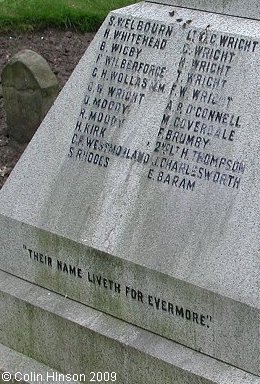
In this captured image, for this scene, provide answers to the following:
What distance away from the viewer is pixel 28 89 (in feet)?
22.9

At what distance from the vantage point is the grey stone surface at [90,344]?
4168 millimetres

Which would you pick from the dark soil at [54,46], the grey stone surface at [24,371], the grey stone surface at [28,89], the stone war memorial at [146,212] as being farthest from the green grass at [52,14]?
the grey stone surface at [24,371]

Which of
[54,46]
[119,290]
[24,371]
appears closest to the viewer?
[119,290]

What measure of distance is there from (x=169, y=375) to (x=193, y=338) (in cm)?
19

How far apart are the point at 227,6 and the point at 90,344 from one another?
169 cm

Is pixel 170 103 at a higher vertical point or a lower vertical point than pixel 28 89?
higher

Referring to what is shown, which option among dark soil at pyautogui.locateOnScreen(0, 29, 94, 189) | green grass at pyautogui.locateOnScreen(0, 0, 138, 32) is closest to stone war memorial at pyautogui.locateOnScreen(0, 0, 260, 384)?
dark soil at pyautogui.locateOnScreen(0, 29, 94, 189)

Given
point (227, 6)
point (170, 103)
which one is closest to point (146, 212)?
point (170, 103)

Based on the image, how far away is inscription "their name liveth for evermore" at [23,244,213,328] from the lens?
13.8 feet

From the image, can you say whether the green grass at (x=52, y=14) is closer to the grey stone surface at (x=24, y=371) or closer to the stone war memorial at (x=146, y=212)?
the stone war memorial at (x=146, y=212)

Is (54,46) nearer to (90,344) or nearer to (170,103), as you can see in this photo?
(170,103)

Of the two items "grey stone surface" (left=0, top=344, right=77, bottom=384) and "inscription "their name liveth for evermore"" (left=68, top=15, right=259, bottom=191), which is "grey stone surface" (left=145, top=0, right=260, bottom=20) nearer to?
"inscription "their name liveth for evermore"" (left=68, top=15, right=259, bottom=191)

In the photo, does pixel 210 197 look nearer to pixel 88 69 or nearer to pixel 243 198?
pixel 243 198

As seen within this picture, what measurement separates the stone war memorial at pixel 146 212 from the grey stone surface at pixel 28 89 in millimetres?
2114
